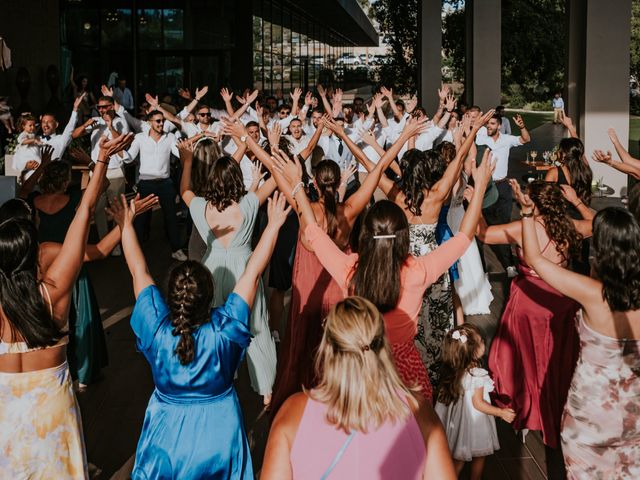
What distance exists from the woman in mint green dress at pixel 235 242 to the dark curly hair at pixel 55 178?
0.89 meters

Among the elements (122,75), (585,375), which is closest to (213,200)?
(585,375)

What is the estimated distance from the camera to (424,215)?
6180 mm

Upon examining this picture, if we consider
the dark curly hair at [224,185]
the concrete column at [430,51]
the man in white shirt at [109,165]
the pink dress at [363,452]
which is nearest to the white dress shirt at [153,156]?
the man in white shirt at [109,165]

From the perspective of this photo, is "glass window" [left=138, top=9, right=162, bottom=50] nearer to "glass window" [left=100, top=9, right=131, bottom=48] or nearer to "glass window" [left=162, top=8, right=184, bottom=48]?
"glass window" [left=162, top=8, right=184, bottom=48]

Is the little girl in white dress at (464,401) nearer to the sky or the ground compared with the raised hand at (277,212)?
nearer to the ground

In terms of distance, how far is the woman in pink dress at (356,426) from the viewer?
2.49 m

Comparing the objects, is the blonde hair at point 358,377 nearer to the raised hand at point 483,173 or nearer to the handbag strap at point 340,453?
the handbag strap at point 340,453

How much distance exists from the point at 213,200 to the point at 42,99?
12672mm

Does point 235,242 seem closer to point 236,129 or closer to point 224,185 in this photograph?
point 224,185

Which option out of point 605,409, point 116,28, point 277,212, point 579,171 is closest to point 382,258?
point 277,212

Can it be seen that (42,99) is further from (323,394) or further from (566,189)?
(323,394)

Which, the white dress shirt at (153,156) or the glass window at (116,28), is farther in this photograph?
the glass window at (116,28)

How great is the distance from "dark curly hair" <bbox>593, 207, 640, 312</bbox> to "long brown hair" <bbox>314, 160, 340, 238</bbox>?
2037mm

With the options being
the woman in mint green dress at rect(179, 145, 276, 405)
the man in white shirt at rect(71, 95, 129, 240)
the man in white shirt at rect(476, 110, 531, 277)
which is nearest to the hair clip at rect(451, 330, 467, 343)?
the woman in mint green dress at rect(179, 145, 276, 405)
